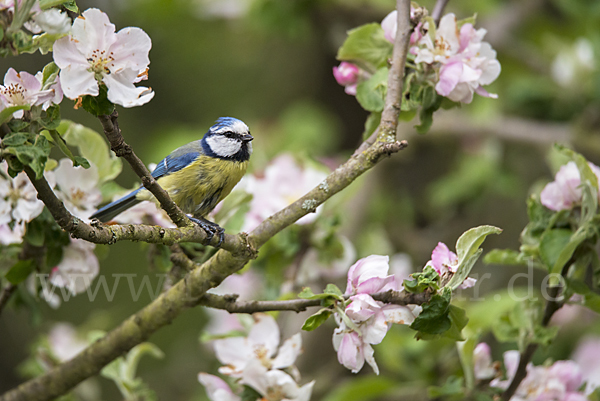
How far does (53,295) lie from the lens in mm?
1979

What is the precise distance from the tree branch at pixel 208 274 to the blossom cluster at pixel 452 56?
7 cm

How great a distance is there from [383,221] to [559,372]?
75.6 inches

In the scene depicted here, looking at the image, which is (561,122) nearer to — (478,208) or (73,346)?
(478,208)

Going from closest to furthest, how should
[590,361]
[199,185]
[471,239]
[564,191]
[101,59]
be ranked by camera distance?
[101,59], [471,239], [564,191], [199,185], [590,361]

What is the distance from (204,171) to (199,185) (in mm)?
67

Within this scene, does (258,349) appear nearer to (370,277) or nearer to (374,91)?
(370,277)

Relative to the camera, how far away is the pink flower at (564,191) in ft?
5.53

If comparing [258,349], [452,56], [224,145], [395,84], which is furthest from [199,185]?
[452,56]

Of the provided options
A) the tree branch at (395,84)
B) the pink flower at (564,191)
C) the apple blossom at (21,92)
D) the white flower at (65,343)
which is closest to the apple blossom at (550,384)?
the pink flower at (564,191)

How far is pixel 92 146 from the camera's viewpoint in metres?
1.78

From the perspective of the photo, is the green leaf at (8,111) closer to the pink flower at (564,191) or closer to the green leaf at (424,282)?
the green leaf at (424,282)

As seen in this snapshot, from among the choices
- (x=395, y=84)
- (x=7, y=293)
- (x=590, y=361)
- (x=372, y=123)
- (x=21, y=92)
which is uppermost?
(x=21, y=92)

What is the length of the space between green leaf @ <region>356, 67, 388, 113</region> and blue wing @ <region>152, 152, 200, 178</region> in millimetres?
714

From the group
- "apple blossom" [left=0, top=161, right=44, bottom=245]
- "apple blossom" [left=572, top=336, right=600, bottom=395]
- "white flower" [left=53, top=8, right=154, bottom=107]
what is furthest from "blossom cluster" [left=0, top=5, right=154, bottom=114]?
"apple blossom" [left=572, top=336, right=600, bottom=395]
